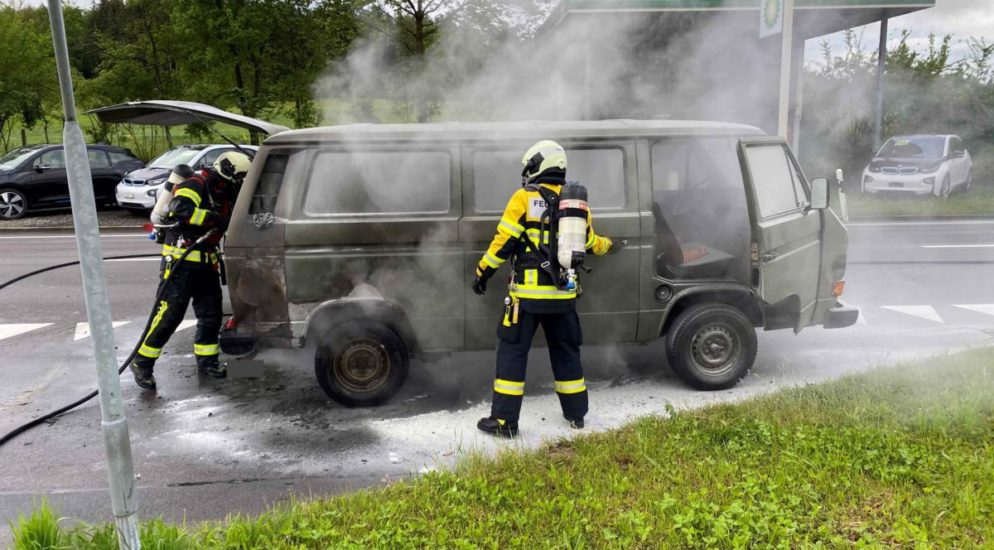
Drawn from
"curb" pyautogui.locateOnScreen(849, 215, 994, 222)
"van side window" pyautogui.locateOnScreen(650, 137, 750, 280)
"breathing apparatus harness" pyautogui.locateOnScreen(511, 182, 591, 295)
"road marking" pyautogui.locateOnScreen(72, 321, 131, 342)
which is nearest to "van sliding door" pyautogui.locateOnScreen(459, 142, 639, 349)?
"van side window" pyautogui.locateOnScreen(650, 137, 750, 280)

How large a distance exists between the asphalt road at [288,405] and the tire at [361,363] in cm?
14

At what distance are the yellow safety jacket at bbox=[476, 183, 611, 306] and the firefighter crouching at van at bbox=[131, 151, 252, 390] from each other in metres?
2.26

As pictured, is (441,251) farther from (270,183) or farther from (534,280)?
(270,183)

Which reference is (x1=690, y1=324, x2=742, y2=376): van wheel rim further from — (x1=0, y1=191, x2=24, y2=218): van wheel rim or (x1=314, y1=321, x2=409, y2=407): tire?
(x1=0, y1=191, x2=24, y2=218): van wheel rim

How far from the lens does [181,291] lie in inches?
223

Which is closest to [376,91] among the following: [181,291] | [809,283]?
[181,291]

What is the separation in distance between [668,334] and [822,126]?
1760 centimetres

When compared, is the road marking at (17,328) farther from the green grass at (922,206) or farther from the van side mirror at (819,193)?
the green grass at (922,206)

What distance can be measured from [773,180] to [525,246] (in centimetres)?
216

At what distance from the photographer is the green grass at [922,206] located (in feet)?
50.1

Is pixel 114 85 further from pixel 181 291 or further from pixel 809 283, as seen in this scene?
pixel 809 283

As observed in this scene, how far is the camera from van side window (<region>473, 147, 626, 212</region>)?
5.12 metres

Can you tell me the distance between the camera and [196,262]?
5.67 metres

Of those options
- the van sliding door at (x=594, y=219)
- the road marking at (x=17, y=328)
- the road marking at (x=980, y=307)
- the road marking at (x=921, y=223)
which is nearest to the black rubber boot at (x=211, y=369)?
the van sliding door at (x=594, y=219)
